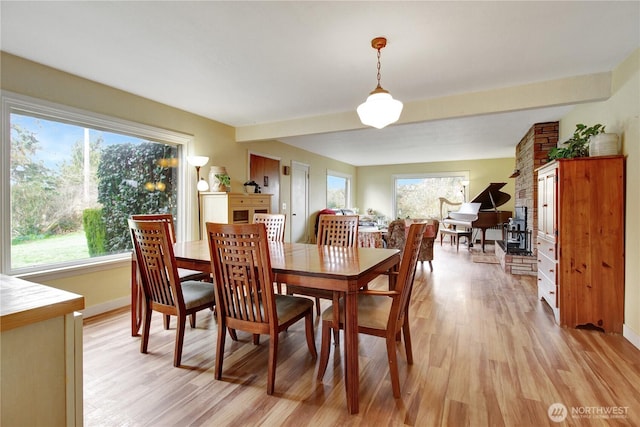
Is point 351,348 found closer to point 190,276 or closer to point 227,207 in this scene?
point 190,276

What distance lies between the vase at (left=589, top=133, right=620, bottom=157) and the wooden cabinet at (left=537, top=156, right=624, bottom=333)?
5cm

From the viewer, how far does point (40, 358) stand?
2.48 feet

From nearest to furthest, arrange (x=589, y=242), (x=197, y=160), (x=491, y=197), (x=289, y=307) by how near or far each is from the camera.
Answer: (x=289, y=307)
(x=589, y=242)
(x=197, y=160)
(x=491, y=197)

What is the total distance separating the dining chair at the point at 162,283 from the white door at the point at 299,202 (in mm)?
4398

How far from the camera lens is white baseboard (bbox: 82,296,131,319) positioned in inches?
120

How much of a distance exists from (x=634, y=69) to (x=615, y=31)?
0.51m

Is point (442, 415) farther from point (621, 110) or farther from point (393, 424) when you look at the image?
point (621, 110)

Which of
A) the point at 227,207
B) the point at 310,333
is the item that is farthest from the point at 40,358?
the point at 227,207

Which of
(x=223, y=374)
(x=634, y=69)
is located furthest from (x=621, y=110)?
(x=223, y=374)

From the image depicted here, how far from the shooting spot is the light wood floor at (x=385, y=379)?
1.64 meters

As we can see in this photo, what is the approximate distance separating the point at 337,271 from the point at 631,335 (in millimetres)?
2604

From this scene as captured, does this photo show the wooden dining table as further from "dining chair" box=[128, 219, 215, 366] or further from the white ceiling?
the white ceiling

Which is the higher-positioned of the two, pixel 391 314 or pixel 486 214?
pixel 486 214

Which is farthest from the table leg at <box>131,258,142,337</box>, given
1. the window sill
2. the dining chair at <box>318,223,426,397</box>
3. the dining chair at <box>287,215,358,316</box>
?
the dining chair at <box>318,223,426,397</box>
